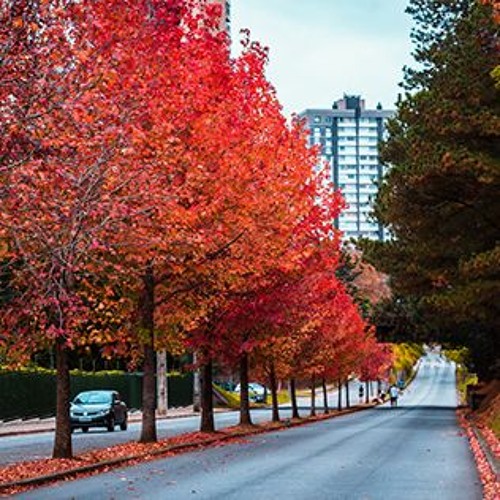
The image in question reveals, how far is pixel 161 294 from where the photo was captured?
2869 cm

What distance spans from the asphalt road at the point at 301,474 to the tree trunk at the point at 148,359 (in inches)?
65.7

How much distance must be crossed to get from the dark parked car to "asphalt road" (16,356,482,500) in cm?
1084

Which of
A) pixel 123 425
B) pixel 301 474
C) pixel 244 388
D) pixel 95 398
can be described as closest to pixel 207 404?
pixel 244 388

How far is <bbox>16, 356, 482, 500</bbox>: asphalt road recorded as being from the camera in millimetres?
16328

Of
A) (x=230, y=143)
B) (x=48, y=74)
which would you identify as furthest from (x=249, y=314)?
(x=48, y=74)

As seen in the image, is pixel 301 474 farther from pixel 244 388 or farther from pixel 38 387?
pixel 38 387

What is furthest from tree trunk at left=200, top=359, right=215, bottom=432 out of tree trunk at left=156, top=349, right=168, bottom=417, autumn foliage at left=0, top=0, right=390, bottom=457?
tree trunk at left=156, top=349, right=168, bottom=417

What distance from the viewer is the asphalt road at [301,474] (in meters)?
16.3

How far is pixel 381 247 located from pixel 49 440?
17.0 meters

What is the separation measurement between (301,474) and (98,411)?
22.9 m

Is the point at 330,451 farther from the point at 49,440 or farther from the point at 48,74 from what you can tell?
the point at 48,74

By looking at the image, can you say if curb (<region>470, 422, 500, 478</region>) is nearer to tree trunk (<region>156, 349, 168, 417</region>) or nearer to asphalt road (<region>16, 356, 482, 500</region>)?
asphalt road (<region>16, 356, 482, 500</region>)

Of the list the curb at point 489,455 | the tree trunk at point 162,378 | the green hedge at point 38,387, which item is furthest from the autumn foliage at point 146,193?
the tree trunk at point 162,378

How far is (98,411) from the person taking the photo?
41469 mm
